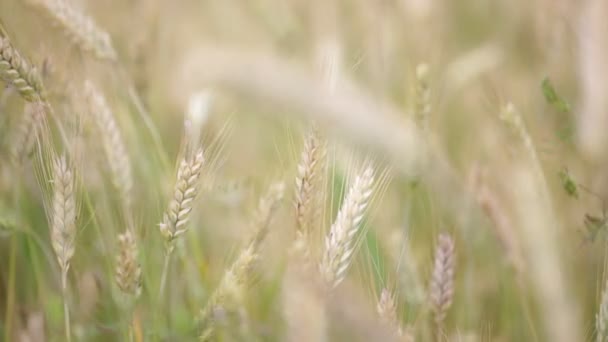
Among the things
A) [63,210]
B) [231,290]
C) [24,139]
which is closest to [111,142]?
[24,139]

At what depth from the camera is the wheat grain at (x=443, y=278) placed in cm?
83

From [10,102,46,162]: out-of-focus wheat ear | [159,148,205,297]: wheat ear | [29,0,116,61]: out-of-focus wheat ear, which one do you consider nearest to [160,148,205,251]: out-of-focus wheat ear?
[159,148,205,297]: wheat ear

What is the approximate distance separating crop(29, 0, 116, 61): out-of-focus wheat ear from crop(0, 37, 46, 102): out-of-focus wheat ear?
0.26 meters

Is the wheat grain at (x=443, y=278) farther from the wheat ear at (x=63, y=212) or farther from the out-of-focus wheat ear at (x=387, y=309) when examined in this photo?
the wheat ear at (x=63, y=212)

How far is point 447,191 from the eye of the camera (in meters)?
0.75

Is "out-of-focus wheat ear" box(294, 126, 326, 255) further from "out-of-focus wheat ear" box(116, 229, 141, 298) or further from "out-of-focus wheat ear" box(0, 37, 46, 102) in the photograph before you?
"out-of-focus wheat ear" box(0, 37, 46, 102)

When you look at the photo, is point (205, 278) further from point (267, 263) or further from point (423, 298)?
point (423, 298)

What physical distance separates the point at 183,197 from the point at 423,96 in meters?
0.44

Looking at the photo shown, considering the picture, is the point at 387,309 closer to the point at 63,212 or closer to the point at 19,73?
the point at 63,212

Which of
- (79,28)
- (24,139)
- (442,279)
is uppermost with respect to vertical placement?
(79,28)

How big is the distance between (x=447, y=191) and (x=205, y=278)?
1.55ft

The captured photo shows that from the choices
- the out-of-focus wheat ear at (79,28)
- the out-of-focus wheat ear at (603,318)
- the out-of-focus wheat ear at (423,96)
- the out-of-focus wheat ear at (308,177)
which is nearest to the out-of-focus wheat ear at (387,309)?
the out-of-focus wheat ear at (308,177)

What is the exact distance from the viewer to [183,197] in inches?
29.5

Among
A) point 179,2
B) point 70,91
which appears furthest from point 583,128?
point 179,2
